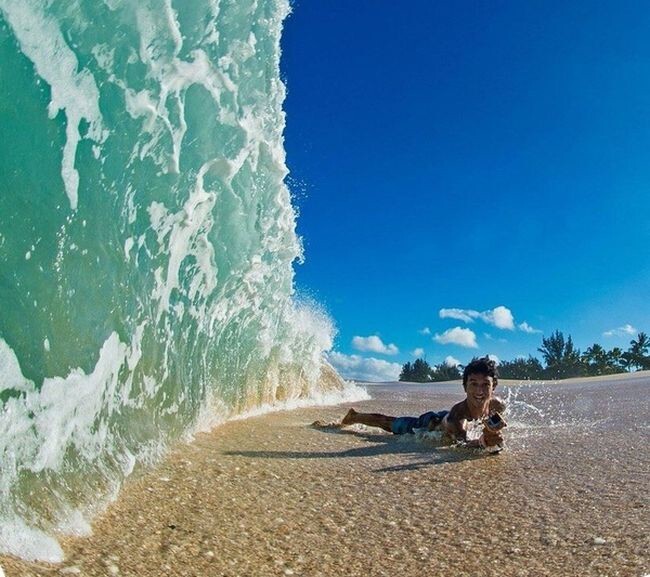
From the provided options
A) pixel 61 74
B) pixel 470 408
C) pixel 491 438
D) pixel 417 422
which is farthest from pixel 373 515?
pixel 417 422

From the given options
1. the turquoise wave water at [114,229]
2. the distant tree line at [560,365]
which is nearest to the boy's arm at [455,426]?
the turquoise wave water at [114,229]

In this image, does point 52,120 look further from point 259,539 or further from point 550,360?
point 550,360

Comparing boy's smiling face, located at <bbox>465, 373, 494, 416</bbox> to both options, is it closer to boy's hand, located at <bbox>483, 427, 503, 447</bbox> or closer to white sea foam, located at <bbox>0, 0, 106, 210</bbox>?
boy's hand, located at <bbox>483, 427, 503, 447</bbox>

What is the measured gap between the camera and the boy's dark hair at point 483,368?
15.6 feet

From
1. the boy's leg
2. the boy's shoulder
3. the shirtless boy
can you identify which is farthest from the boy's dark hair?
the boy's leg

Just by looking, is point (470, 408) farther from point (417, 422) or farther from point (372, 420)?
point (372, 420)

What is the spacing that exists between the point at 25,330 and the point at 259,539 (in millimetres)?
1059

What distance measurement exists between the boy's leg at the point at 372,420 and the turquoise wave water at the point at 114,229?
1.18 meters

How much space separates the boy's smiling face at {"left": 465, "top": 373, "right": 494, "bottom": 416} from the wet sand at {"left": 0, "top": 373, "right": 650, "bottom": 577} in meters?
0.80

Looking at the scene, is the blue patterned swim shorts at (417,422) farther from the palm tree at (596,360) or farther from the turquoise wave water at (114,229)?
the palm tree at (596,360)

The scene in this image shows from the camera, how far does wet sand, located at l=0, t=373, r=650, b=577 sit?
1.76 meters

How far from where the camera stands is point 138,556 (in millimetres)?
1726

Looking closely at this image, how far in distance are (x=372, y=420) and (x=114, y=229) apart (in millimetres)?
3371

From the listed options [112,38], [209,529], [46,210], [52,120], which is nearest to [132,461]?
[209,529]
